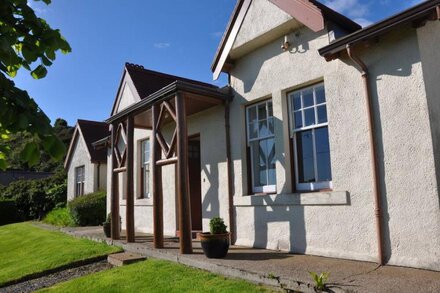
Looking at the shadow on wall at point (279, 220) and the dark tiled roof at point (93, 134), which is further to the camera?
the dark tiled roof at point (93, 134)

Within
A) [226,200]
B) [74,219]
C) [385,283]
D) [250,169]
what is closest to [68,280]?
[226,200]

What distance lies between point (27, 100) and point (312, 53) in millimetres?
6228

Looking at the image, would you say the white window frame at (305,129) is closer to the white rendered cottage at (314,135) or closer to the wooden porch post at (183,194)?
the white rendered cottage at (314,135)

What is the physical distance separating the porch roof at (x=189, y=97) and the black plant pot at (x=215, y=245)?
10.5ft

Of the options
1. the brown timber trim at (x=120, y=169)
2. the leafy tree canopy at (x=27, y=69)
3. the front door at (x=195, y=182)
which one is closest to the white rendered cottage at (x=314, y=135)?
the brown timber trim at (x=120, y=169)

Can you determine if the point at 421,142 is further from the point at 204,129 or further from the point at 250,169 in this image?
the point at 204,129

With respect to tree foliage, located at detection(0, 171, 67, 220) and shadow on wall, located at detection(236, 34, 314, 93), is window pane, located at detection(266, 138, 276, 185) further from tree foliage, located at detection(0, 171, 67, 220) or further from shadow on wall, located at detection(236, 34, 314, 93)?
tree foliage, located at detection(0, 171, 67, 220)

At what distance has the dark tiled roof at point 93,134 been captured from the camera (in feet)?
65.4

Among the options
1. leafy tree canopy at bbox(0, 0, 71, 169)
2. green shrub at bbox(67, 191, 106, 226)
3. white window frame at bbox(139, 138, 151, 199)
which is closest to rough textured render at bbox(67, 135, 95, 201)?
green shrub at bbox(67, 191, 106, 226)

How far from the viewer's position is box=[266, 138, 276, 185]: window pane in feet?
28.2

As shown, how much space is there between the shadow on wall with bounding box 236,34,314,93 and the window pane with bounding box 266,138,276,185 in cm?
137

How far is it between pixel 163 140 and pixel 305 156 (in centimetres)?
337

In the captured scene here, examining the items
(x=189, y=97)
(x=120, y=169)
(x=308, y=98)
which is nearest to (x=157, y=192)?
(x=120, y=169)

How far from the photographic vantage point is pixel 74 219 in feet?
55.8
